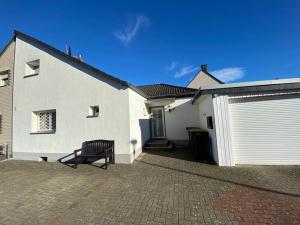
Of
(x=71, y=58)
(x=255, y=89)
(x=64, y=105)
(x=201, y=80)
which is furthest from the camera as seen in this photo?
(x=201, y=80)

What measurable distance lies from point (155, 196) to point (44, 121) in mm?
7878

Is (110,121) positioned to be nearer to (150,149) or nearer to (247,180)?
(150,149)

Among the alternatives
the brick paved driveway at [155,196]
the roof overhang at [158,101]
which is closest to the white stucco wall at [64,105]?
the brick paved driveway at [155,196]

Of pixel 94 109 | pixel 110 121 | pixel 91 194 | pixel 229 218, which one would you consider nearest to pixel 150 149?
pixel 110 121

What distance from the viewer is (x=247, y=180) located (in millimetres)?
4637

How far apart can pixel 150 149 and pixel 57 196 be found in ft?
19.6

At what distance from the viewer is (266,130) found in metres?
5.94

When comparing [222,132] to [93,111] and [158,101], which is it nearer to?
[158,101]

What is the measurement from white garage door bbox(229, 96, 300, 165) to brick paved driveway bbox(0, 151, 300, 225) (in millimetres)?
497

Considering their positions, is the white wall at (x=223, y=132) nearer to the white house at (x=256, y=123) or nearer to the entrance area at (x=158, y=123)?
the white house at (x=256, y=123)

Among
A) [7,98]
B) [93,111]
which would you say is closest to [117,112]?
[93,111]

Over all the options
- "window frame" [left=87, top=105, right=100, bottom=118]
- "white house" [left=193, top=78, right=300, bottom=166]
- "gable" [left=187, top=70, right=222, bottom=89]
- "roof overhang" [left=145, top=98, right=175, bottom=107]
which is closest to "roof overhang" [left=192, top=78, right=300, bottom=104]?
"white house" [left=193, top=78, right=300, bottom=166]

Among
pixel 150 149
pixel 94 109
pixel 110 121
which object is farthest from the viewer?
pixel 150 149

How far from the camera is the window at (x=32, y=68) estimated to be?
29.5 feet
